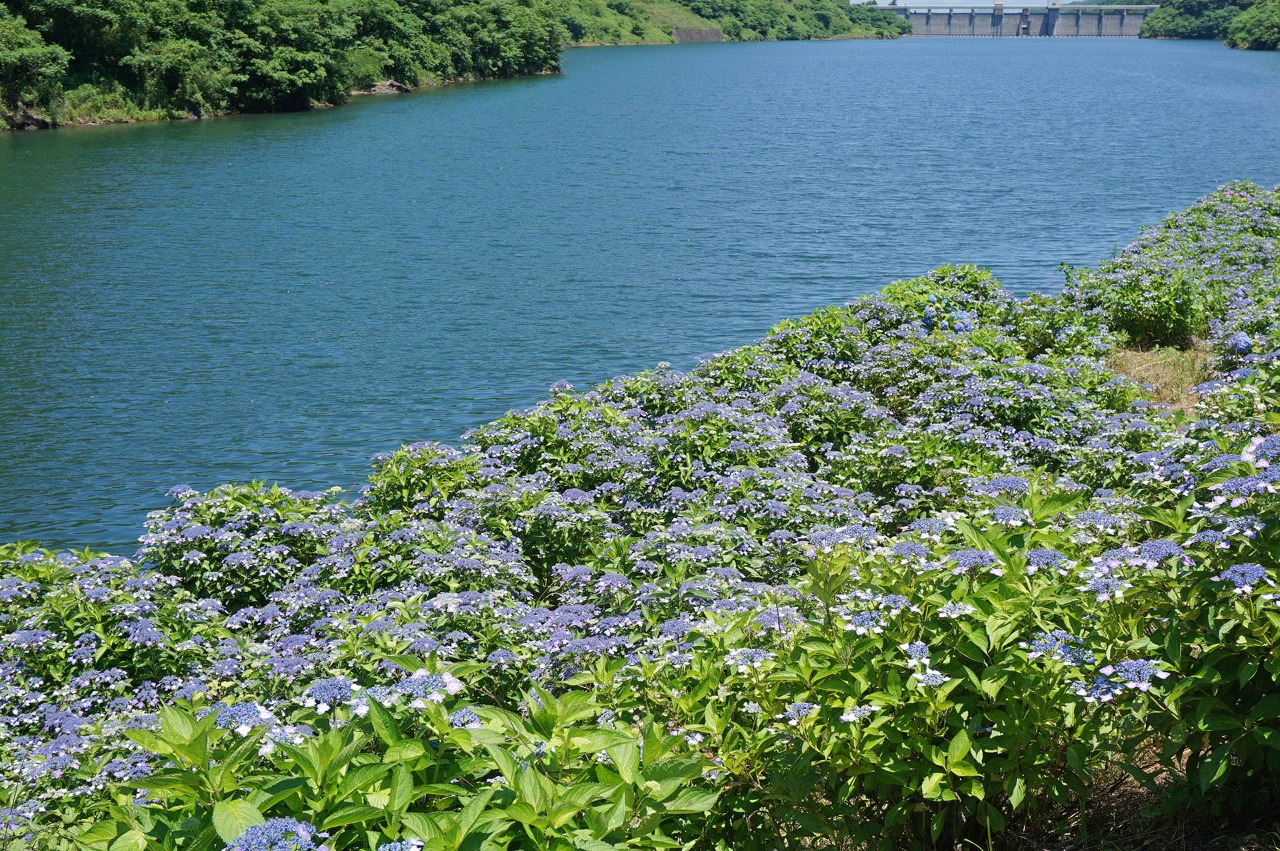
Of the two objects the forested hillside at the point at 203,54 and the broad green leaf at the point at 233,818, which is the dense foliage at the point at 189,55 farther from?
the broad green leaf at the point at 233,818

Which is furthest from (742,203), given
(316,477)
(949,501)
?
(949,501)

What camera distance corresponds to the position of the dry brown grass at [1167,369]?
13.5 metres

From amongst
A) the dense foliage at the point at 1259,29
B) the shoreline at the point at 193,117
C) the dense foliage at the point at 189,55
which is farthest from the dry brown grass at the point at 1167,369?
the dense foliage at the point at 1259,29

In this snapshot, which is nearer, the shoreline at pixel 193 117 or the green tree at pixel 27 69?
the green tree at pixel 27 69

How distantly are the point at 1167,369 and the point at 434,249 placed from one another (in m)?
20.9

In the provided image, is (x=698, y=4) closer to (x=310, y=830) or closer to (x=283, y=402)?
(x=283, y=402)

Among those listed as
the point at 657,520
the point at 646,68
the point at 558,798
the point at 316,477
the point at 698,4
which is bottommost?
the point at 316,477

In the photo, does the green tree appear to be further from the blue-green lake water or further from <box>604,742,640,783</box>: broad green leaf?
<box>604,742,640,783</box>: broad green leaf

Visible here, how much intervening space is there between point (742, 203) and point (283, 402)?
22813 millimetres

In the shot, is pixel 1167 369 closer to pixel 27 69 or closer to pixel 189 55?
pixel 27 69

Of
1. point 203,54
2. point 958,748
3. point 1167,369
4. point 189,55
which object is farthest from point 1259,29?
point 958,748

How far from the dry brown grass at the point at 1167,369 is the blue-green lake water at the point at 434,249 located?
7.94m

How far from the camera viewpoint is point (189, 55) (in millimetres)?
62281

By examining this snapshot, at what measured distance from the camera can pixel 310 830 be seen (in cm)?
342
